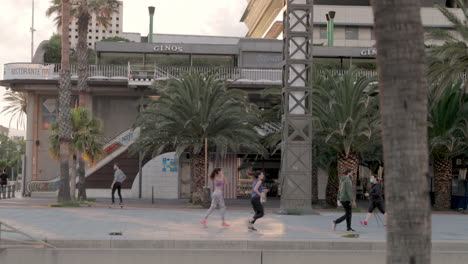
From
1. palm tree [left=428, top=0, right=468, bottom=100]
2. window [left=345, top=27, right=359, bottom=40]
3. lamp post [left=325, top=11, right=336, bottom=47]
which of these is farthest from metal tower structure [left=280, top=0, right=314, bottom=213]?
window [left=345, top=27, right=359, bottom=40]

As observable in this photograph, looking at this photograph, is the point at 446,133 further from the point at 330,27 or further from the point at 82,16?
the point at 330,27

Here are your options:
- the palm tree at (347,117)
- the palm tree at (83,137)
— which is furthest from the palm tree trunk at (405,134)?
the palm tree at (83,137)

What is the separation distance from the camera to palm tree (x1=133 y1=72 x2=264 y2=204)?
30.2 meters

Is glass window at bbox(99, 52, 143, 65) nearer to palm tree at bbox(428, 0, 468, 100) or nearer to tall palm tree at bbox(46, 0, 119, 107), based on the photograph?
tall palm tree at bbox(46, 0, 119, 107)

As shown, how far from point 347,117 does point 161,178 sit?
1442cm

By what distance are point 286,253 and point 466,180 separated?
998 inches

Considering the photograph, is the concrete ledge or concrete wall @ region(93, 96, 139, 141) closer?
the concrete ledge

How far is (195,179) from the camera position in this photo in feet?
102

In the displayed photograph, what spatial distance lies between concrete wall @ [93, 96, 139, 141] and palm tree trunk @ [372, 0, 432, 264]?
133 feet

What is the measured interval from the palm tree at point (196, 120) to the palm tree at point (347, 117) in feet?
10.8

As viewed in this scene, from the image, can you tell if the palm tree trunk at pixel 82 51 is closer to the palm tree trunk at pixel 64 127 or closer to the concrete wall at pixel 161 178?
the palm tree trunk at pixel 64 127

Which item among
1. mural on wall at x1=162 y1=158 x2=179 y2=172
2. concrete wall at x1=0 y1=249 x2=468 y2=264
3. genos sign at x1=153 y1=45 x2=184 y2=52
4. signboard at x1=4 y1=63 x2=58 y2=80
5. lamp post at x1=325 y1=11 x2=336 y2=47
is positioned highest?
lamp post at x1=325 y1=11 x2=336 y2=47

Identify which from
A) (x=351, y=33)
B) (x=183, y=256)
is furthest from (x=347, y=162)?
(x=351, y=33)

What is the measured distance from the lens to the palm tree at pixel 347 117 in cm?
2958
